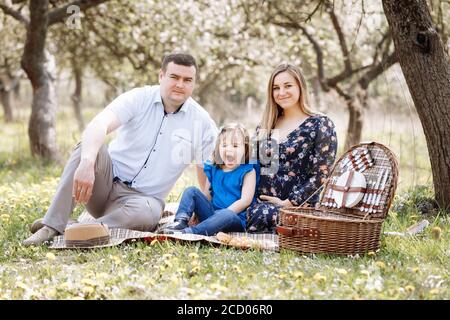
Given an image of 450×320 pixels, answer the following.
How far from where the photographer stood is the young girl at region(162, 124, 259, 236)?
466 cm

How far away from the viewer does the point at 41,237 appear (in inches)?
170

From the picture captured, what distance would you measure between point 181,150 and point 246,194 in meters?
0.60

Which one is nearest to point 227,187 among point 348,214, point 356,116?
point 348,214

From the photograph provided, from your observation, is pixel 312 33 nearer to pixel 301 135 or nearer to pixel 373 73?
pixel 373 73

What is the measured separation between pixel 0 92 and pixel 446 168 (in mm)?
15031

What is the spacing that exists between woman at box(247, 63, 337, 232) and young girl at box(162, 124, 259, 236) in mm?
105

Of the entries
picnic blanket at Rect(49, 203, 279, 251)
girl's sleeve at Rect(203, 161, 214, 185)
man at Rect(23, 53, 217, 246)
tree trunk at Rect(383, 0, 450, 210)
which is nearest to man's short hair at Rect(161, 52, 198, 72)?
A: man at Rect(23, 53, 217, 246)

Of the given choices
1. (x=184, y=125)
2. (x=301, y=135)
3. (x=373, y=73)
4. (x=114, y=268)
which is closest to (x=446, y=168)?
(x=301, y=135)

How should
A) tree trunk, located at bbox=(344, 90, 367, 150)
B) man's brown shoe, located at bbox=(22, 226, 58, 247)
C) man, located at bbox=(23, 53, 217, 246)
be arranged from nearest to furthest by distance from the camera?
man's brown shoe, located at bbox=(22, 226, 58, 247), man, located at bbox=(23, 53, 217, 246), tree trunk, located at bbox=(344, 90, 367, 150)

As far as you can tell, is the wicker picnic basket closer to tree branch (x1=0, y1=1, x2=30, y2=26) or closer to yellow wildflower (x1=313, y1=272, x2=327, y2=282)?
yellow wildflower (x1=313, y1=272, x2=327, y2=282)

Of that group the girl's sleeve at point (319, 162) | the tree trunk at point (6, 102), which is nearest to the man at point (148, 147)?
the girl's sleeve at point (319, 162)

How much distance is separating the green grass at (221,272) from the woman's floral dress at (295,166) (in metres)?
0.61

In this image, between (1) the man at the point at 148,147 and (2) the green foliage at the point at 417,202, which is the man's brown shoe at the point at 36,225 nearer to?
(1) the man at the point at 148,147
